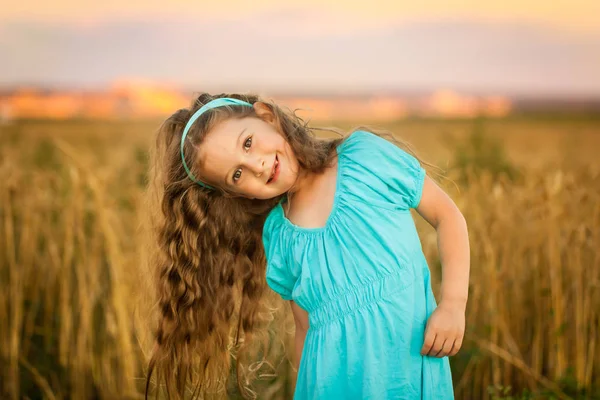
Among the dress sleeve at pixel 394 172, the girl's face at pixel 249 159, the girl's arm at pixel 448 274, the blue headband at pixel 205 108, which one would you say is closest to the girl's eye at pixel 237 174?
the girl's face at pixel 249 159

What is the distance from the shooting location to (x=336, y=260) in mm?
1555

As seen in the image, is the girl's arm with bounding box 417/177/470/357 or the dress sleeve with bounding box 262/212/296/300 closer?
the girl's arm with bounding box 417/177/470/357

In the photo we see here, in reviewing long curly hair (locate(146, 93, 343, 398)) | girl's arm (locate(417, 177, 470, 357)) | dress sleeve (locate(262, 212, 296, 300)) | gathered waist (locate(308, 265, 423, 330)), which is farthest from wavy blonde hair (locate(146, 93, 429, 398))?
gathered waist (locate(308, 265, 423, 330))

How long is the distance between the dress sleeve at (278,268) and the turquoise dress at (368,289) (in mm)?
33

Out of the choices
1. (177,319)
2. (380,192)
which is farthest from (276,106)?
(177,319)

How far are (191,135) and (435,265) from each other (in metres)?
1.80

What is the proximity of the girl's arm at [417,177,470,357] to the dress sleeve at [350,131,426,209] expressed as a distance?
4 cm

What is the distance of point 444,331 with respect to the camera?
1.48 meters

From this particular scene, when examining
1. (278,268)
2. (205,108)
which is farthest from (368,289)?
(205,108)

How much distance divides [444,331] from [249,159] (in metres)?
0.66

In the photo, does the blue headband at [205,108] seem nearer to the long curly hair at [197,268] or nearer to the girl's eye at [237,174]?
the long curly hair at [197,268]

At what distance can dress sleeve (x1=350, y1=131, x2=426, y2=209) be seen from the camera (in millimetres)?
1563

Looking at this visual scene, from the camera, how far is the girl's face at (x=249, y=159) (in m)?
1.56

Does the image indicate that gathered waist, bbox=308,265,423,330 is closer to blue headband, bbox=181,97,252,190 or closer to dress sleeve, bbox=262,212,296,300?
dress sleeve, bbox=262,212,296,300
